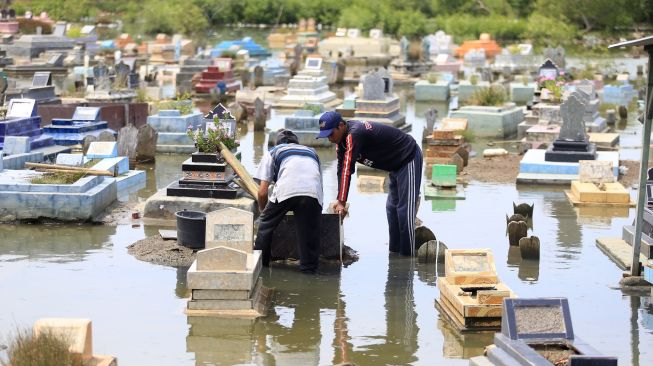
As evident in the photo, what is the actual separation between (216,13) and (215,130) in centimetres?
6547

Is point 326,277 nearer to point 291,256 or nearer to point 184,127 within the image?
point 291,256

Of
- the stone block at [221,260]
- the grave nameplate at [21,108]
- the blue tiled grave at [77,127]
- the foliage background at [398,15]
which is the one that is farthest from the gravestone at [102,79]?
the foliage background at [398,15]

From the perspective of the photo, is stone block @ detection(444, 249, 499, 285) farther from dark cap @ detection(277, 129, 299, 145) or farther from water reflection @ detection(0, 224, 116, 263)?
water reflection @ detection(0, 224, 116, 263)

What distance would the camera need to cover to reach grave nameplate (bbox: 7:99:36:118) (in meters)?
21.0

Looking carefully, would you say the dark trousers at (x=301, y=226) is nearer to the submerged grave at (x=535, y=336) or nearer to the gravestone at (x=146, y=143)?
the submerged grave at (x=535, y=336)

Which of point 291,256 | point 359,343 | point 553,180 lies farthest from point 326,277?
point 553,180

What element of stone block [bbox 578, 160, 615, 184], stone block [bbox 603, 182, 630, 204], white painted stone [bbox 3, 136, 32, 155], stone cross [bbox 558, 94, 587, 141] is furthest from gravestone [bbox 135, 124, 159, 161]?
stone block [bbox 603, 182, 630, 204]

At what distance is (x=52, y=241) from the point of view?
15062mm

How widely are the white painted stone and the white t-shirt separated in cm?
760

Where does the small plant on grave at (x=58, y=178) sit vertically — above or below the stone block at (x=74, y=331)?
below

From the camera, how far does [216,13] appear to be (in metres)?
80.9

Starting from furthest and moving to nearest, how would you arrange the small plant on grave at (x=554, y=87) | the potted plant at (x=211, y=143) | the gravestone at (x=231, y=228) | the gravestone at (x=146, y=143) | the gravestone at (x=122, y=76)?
the gravestone at (x=122, y=76), the small plant on grave at (x=554, y=87), the gravestone at (x=146, y=143), the potted plant at (x=211, y=143), the gravestone at (x=231, y=228)

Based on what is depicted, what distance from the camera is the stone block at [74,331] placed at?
8.58 m

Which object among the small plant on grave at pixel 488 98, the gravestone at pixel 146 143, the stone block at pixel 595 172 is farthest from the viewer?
the small plant on grave at pixel 488 98
